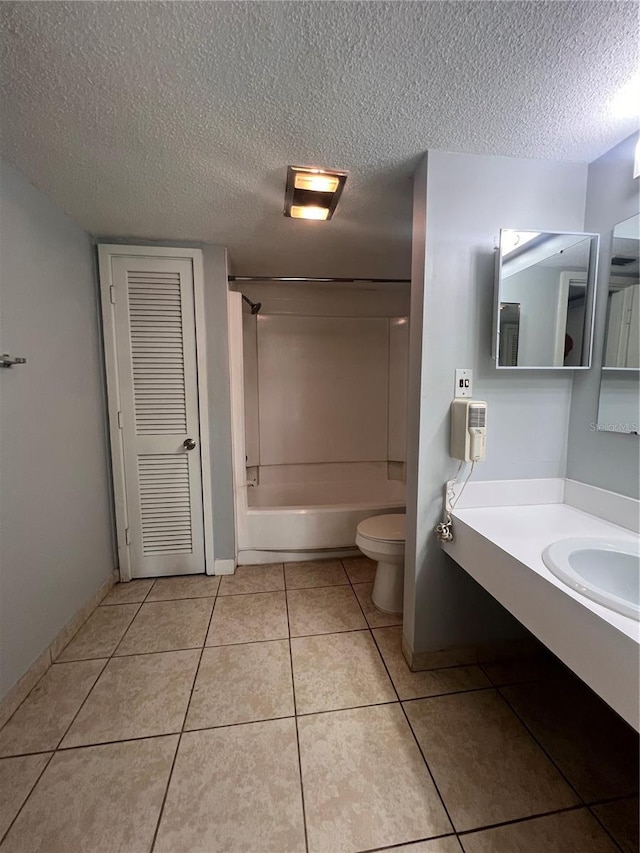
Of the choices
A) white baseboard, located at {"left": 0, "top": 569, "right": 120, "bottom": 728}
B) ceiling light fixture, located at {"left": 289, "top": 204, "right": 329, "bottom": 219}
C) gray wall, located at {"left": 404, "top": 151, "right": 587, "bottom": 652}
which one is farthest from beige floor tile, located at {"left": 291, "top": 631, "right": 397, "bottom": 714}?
ceiling light fixture, located at {"left": 289, "top": 204, "right": 329, "bottom": 219}

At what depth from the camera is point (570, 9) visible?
2.67 ft

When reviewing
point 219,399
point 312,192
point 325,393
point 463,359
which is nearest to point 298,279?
point 312,192

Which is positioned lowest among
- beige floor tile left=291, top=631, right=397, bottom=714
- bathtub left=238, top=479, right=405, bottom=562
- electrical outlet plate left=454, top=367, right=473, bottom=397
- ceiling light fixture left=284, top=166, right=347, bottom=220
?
beige floor tile left=291, top=631, right=397, bottom=714

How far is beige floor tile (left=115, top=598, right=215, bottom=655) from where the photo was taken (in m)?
1.69

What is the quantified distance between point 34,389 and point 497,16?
6.64 feet

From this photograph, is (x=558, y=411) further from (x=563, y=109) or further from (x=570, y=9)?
(x=570, y=9)

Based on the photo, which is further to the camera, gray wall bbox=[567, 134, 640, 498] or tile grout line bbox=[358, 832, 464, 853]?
gray wall bbox=[567, 134, 640, 498]

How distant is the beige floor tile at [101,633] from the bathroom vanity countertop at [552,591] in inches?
67.9

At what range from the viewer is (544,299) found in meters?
1.35

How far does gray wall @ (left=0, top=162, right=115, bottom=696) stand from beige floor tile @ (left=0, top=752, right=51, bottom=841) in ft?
0.87

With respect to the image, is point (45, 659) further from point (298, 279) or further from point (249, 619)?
point (298, 279)

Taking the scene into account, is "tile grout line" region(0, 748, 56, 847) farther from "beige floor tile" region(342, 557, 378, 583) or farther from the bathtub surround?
the bathtub surround

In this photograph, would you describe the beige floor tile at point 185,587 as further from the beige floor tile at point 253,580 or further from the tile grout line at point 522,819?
the tile grout line at point 522,819

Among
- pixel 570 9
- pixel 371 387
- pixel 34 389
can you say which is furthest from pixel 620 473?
pixel 34 389
